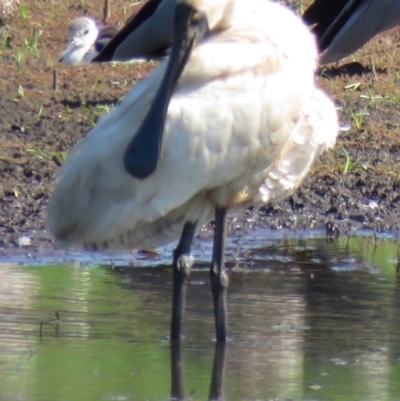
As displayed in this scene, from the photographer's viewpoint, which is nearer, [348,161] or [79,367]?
[79,367]

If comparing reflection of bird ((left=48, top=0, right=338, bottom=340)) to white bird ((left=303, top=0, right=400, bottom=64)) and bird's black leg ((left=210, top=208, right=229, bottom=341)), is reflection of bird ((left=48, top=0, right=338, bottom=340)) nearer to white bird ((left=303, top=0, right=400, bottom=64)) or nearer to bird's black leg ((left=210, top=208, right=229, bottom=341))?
bird's black leg ((left=210, top=208, right=229, bottom=341))

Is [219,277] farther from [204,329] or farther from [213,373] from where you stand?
[213,373]

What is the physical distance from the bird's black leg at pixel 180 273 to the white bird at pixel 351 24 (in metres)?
1.43

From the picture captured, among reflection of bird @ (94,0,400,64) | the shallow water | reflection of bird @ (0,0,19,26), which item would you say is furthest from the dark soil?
reflection of bird @ (94,0,400,64)

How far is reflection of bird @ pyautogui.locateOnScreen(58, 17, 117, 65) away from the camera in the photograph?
1110 centimetres

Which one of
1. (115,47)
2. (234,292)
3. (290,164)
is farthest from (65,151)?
(290,164)

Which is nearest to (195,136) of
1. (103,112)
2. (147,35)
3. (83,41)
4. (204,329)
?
(204,329)

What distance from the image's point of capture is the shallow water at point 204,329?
4.90 metres

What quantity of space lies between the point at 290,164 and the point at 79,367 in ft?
4.08

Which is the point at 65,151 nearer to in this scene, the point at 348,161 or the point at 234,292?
the point at 348,161

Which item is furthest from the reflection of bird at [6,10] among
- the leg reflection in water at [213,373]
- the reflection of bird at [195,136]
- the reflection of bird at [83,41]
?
the leg reflection in water at [213,373]

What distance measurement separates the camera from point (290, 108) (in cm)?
535

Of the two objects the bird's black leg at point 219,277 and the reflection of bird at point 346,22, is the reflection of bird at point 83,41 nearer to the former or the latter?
the reflection of bird at point 346,22

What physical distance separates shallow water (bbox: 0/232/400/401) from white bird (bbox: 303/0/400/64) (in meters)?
1.15
